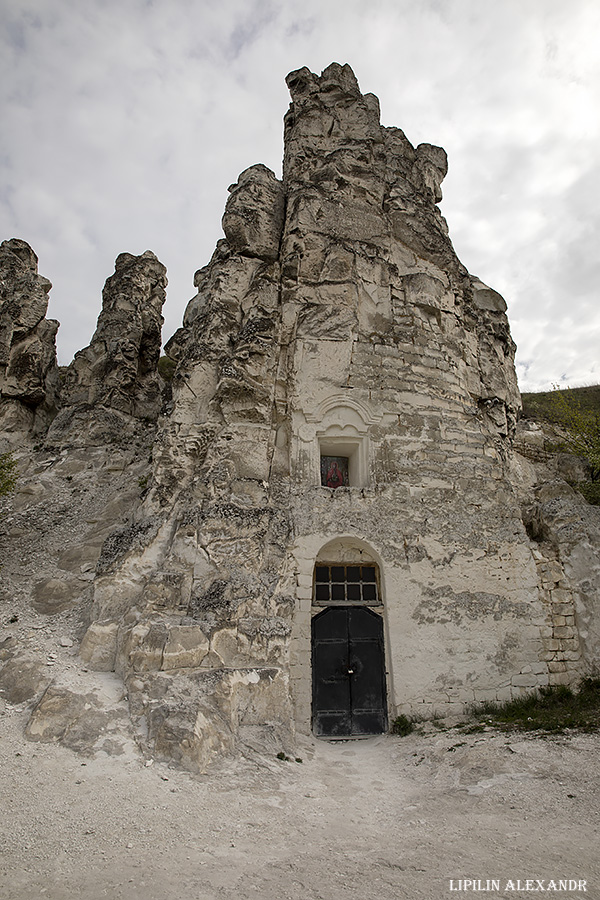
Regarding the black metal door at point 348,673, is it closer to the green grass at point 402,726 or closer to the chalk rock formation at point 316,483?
the chalk rock formation at point 316,483

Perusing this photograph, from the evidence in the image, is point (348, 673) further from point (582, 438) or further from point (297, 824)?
point (582, 438)

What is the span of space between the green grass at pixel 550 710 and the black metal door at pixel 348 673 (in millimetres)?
1603

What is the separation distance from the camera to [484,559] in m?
9.39

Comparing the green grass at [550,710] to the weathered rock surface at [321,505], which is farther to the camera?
the weathered rock surface at [321,505]

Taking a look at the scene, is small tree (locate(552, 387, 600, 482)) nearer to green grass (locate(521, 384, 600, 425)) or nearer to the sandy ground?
green grass (locate(521, 384, 600, 425))

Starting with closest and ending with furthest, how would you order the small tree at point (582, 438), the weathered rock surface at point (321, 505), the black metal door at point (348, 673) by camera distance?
the weathered rock surface at point (321, 505) → the black metal door at point (348, 673) → the small tree at point (582, 438)

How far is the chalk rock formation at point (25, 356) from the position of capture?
14.6m

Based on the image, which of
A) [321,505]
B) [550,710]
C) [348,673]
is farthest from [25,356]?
[550,710]

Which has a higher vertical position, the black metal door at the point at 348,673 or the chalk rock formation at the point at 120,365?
the chalk rock formation at the point at 120,365

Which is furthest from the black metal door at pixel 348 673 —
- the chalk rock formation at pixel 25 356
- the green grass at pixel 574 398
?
the green grass at pixel 574 398

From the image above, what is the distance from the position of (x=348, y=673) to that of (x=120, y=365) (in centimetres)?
1091

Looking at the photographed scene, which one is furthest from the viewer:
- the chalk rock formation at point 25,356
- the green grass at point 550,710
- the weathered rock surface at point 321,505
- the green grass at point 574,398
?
the green grass at point 574,398

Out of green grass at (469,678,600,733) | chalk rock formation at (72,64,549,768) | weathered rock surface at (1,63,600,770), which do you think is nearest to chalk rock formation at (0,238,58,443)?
weathered rock surface at (1,63,600,770)

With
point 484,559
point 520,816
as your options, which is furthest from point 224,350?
point 520,816
